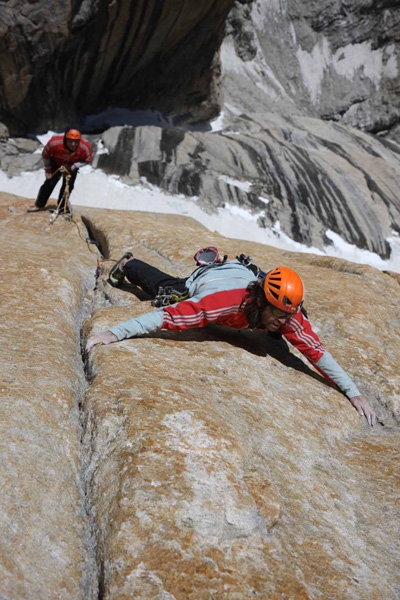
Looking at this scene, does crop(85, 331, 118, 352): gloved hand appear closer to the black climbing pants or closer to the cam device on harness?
the cam device on harness

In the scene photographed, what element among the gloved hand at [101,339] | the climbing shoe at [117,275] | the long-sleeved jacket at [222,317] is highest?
the long-sleeved jacket at [222,317]

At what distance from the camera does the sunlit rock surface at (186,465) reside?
160 inches

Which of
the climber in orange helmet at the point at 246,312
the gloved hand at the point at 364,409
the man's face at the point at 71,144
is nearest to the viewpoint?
the climber in orange helmet at the point at 246,312

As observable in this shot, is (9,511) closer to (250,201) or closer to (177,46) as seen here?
(250,201)

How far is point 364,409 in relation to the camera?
737cm

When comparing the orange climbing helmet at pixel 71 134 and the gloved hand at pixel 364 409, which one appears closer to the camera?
the gloved hand at pixel 364 409

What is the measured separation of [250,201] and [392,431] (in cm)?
3149

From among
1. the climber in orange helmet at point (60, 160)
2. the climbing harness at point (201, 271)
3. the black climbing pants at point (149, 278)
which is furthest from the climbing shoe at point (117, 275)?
the climber in orange helmet at point (60, 160)

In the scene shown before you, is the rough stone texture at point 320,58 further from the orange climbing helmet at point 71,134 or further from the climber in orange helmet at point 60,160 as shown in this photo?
the orange climbing helmet at point 71,134

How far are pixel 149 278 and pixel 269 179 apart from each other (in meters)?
→ 32.0

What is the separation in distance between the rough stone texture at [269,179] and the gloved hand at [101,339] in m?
30.3

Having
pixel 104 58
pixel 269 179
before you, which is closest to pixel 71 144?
pixel 269 179

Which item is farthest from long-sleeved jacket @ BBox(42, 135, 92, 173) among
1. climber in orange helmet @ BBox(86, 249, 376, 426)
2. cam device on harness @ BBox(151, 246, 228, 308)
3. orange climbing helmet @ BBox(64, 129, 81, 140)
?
climber in orange helmet @ BBox(86, 249, 376, 426)

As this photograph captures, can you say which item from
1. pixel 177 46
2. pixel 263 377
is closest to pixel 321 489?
pixel 263 377
